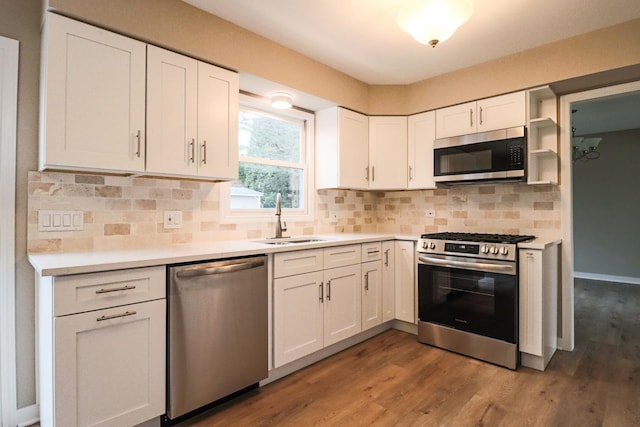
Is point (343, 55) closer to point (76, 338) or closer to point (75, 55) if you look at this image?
point (75, 55)

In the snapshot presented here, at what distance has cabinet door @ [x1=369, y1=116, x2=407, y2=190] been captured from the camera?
3447mm

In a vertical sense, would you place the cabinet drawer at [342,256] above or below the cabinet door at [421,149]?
below

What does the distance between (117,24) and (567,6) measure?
2.65 metres

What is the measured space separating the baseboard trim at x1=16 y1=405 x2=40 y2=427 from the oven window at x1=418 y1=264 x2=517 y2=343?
2.65m

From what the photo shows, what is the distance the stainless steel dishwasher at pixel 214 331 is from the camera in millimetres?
1729

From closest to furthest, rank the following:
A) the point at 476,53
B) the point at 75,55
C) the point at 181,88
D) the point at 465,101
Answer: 1. the point at 75,55
2. the point at 181,88
3. the point at 476,53
4. the point at 465,101

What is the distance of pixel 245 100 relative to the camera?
2.76 meters

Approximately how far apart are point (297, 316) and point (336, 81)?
6.78 feet

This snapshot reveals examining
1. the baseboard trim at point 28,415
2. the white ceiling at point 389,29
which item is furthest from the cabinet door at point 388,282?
the baseboard trim at point 28,415

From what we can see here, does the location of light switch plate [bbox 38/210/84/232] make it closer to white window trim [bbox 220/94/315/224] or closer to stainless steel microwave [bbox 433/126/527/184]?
white window trim [bbox 220/94/315/224]

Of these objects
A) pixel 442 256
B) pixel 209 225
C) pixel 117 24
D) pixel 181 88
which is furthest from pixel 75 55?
pixel 442 256

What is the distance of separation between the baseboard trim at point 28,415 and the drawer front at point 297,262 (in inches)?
57.9

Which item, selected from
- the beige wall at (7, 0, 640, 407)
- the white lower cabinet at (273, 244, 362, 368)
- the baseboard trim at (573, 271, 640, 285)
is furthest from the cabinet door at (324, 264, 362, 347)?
the baseboard trim at (573, 271, 640, 285)

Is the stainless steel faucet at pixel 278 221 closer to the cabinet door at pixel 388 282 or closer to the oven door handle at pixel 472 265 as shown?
the cabinet door at pixel 388 282
